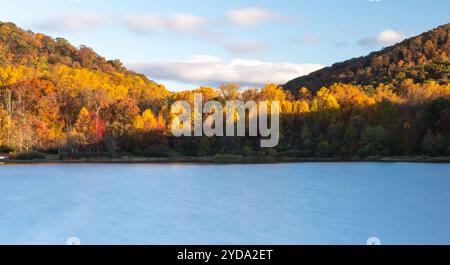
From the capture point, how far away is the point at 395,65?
72.4 m

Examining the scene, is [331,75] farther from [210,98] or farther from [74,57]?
[74,57]

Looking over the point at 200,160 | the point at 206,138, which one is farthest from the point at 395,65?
the point at 200,160

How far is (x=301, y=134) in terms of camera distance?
43.3 metres

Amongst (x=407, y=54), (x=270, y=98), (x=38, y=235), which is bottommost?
(x=38, y=235)

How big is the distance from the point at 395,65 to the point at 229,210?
204ft

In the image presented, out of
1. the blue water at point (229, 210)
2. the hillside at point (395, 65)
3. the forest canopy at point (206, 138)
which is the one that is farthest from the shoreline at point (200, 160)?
the hillside at point (395, 65)

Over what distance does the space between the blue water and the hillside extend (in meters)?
41.7

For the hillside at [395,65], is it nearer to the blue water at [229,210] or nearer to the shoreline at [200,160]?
the shoreline at [200,160]

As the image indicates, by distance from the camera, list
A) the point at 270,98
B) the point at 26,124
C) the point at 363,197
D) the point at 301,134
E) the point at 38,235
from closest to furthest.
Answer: the point at 38,235 < the point at 363,197 < the point at 301,134 < the point at 26,124 < the point at 270,98

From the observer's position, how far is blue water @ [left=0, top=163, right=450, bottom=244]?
36.8 ft

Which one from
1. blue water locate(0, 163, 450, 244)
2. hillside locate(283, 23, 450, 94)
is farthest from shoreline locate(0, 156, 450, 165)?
hillside locate(283, 23, 450, 94)
